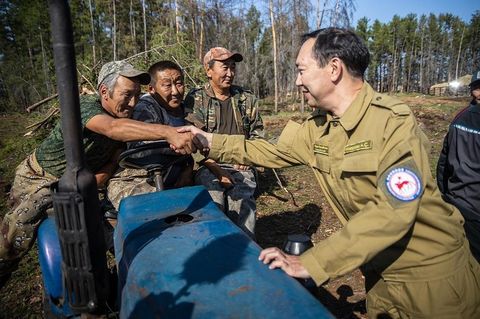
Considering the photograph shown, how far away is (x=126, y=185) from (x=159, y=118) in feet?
2.97

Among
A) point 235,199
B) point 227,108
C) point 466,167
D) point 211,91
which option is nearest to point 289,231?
point 235,199

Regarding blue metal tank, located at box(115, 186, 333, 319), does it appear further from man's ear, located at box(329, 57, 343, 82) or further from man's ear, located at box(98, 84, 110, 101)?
man's ear, located at box(98, 84, 110, 101)

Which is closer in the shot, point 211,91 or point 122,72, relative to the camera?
point 122,72

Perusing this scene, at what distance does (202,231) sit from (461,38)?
74.7m

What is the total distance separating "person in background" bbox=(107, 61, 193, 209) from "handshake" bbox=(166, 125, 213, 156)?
14.0 inches

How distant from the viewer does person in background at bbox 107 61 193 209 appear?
320 centimetres

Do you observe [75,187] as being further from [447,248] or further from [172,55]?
[172,55]

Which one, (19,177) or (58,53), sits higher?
(58,53)

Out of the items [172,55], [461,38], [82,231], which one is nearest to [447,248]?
[82,231]

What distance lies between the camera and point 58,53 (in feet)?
4.25

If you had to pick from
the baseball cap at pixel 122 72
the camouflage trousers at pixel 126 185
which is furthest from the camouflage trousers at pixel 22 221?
the baseball cap at pixel 122 72

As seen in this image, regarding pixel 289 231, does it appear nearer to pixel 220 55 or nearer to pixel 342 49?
pixel 220 55

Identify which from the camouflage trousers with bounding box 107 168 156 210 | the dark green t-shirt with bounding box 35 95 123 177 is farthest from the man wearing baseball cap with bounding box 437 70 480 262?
the dark green t-shirt with bounding box 35 95 123 177

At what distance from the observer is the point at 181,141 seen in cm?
261
